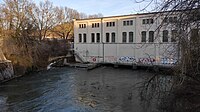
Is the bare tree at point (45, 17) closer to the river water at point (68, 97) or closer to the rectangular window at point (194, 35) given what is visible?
the river water at point (68, 97)

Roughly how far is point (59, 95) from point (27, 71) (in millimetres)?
14644

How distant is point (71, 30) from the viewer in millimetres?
66250

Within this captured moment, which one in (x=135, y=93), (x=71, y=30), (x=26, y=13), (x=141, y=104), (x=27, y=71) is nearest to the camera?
(x=141, y=104)

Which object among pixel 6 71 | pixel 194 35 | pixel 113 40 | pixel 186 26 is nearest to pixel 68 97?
pixel 6 71

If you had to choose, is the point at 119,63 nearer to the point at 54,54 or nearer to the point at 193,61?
the point at 54,54

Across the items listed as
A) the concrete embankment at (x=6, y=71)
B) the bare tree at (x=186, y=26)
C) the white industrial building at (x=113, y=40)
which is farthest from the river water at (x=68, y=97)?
the white industrial building at (x=113, y=40)

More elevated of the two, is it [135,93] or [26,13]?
[26,13]

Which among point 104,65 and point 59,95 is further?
point 104,65

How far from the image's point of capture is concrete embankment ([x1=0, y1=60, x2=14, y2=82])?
2785 cm

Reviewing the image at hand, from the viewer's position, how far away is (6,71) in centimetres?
2925

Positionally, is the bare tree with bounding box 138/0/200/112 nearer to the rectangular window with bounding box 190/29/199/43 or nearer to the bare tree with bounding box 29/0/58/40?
the rectangular window with bounding box 190/29/199/43

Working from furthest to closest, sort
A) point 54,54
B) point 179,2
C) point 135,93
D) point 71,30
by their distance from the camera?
1. point 71,30
2. point 54,54
3. point 135,93
4. point 179,2

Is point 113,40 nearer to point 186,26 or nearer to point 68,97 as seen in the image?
point 68,97

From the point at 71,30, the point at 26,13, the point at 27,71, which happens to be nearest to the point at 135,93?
the point at 27,71
